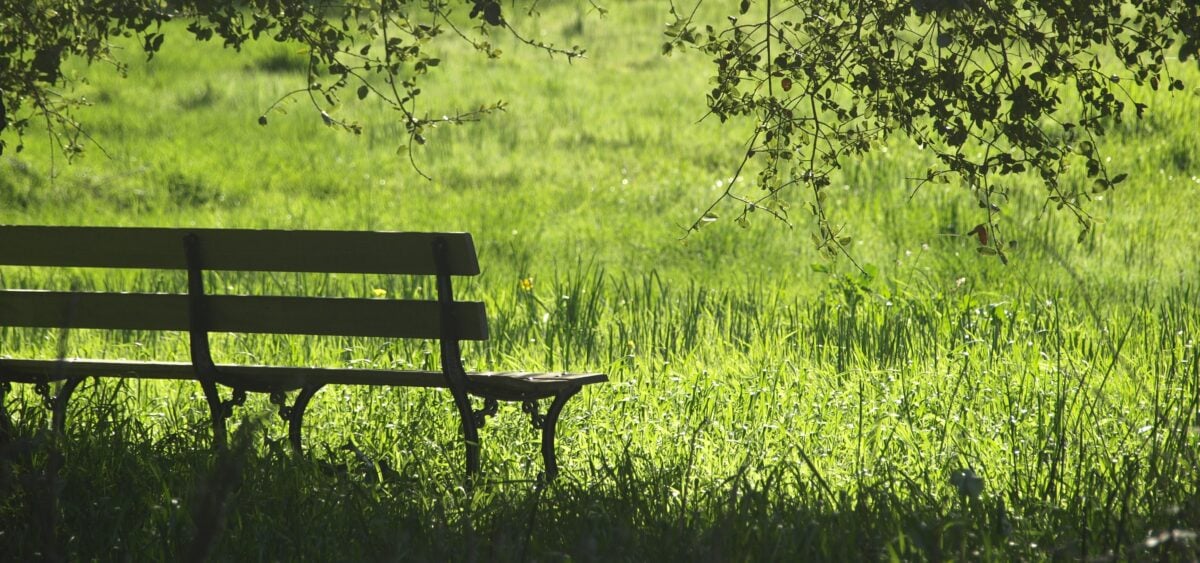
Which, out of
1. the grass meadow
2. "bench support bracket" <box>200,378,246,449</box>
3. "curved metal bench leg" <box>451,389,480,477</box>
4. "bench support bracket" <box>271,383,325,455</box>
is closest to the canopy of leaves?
the grass meadow

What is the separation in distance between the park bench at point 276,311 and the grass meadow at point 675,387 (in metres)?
0.19

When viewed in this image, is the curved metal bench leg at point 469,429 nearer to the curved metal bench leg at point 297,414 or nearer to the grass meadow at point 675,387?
the grass meadow at point 675,387

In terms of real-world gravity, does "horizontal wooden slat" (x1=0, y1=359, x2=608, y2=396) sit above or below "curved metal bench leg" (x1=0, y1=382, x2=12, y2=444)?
above

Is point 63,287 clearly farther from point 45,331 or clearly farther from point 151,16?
point 151,16

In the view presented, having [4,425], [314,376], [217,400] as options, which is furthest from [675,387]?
[4,425]

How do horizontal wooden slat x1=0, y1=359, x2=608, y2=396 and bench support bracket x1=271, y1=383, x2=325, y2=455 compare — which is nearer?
horizontal wooden slat x1=0, y1=359, x2=608, y2=396

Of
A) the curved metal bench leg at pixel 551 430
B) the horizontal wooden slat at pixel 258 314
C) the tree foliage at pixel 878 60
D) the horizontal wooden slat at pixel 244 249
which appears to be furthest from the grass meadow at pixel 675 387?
the tree foliage at pixel 878 60

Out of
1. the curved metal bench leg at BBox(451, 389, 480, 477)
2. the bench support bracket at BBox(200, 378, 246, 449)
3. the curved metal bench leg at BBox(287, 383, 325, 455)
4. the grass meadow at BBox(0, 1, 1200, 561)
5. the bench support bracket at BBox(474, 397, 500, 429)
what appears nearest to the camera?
the grass meadow at BBox(0, 1, 1200, 561)

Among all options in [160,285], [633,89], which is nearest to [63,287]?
[160,285]

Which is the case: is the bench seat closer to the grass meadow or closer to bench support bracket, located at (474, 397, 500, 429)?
bench support bracket, located at (474, 397, 500, 429)

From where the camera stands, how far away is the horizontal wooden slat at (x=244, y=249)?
3672 millimetres

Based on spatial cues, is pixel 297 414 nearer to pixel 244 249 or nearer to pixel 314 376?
pixel 314 376

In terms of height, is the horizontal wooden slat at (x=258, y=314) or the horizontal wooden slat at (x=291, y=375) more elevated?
the horizontal wooden slat at (x=258, y=314)

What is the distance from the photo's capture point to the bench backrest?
368cm
